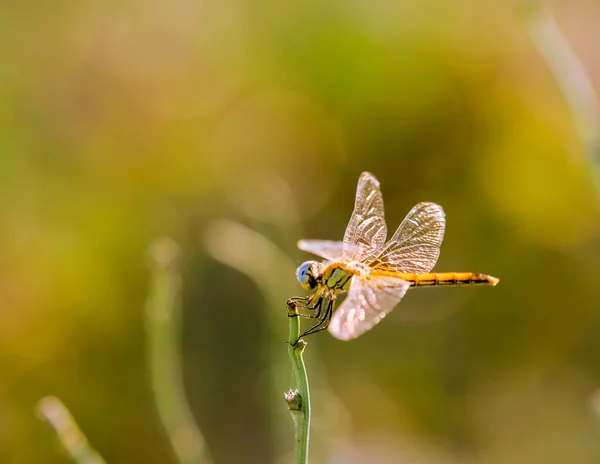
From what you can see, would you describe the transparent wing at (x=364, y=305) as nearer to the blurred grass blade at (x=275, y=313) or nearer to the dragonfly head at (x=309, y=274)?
the dragonfly head at (x=309, y=274)

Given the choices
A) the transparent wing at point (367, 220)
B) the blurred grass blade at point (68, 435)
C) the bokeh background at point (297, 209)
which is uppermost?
the bokeh background at point (297, 209)

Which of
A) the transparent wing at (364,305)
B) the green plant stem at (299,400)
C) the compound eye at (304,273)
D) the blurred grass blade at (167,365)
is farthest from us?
the blurred grass blade at (167,365)

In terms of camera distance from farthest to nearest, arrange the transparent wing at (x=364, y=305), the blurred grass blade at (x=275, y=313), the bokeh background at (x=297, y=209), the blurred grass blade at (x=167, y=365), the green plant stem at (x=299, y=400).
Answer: the bokeh background at (x=297, y=209) → the blurred grass blade at (x=275, y=313) → the blurred grass blade at (x=167, y=365) → the transparent wing at (x=364, y=305) → the green plant stem at (x=299, y=400)

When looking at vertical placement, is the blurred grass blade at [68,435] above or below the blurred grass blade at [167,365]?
below

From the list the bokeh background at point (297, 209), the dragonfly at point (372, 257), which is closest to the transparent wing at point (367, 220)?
the dragonfly at point (372, 257)

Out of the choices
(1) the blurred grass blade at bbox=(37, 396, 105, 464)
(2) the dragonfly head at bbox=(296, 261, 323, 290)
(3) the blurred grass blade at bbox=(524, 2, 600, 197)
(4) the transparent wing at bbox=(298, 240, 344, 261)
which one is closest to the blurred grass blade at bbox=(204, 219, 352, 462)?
(4) the transparent wing at bbox=(298, 240, 344, 261)

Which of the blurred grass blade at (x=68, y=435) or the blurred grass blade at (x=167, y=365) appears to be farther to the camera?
the blurred grass blade at (x=167, y=365)
